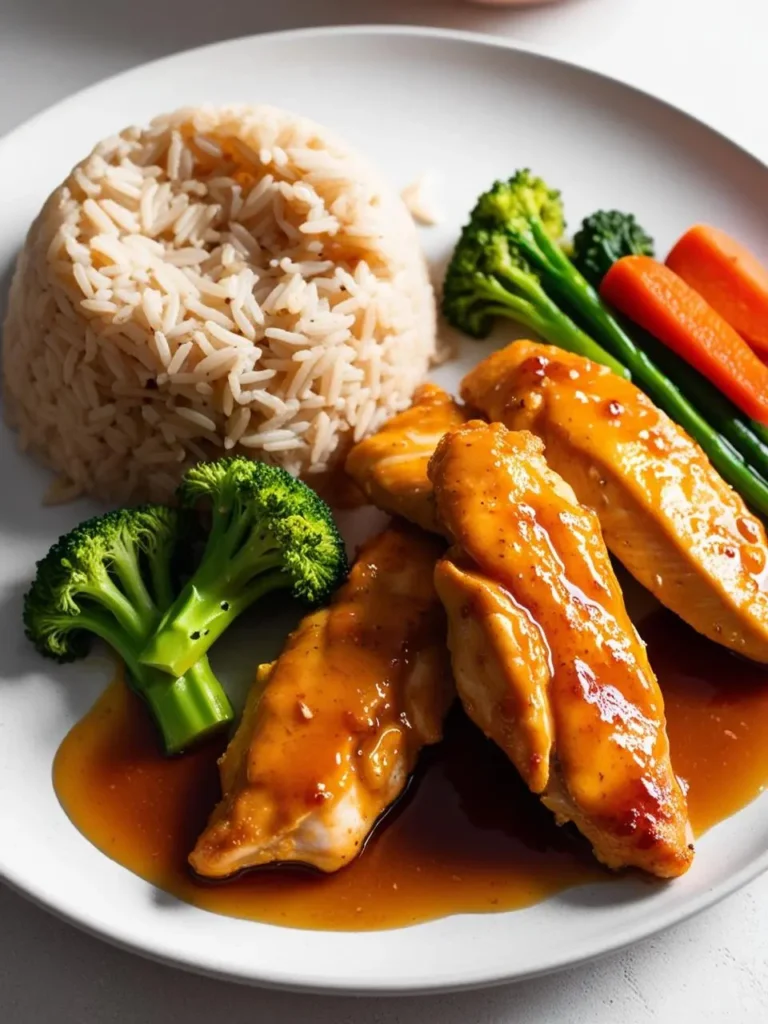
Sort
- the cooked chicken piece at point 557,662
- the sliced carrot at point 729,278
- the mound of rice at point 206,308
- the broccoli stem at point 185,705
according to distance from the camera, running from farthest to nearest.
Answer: the sliced carrot at point 729,278
the mound of rice at point 206,308
the broccoli stem at point 185,705
the cooked chicken piece at point 557,662

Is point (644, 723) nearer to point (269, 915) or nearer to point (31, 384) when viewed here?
point (269, 915)

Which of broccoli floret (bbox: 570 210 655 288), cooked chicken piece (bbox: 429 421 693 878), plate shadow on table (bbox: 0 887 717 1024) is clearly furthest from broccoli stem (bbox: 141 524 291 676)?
broccoli floret (bbox: 570 210 655 288)

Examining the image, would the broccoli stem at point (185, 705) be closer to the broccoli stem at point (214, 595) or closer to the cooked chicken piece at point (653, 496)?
the broccoli stem at point (214, 595)

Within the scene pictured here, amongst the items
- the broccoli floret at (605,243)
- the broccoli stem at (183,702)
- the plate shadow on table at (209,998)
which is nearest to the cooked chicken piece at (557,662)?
the plate shadow on table at (209,998)

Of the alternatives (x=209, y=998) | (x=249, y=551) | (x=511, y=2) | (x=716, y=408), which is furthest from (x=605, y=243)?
(x=209, y=998)

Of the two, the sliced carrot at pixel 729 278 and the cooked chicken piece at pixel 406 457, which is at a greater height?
the sliced carrot at pixel 729 278

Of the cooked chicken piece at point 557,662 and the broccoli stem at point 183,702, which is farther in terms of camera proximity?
the broccoli stem at point 183,702

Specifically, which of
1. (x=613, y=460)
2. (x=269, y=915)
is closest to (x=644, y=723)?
(x=613, y=460)

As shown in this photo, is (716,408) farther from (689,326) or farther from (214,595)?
(214,595)
